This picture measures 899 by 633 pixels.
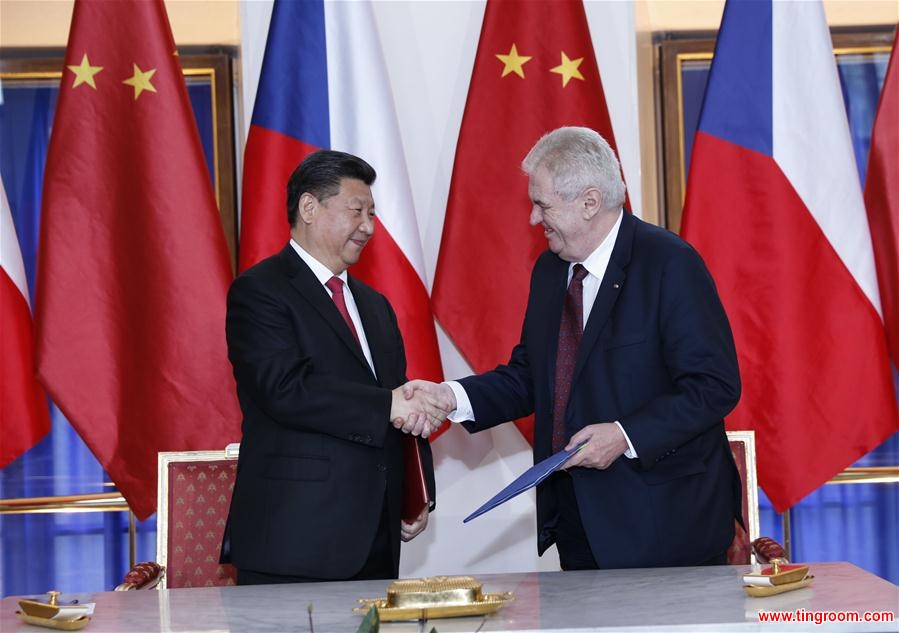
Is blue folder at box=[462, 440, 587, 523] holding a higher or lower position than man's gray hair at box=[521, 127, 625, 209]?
lower

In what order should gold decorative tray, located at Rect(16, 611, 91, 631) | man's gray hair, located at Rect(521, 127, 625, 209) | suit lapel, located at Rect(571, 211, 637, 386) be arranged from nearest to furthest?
gold decorative tray, located at Rect(16, 611, 91, 631) → suit lapel, located at Rect(571, 211, 637, 386) → man's gray hair, located at Rect(521, 127, 625, 209)

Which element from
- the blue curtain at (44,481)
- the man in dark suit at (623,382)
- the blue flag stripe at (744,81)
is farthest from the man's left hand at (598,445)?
the blue curtain at (44,481)

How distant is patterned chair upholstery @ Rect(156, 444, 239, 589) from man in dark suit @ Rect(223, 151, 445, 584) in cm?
55

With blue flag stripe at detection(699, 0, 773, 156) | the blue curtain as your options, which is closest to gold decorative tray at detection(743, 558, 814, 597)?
blue flag stripe at detection(699, 0, 773, 156)

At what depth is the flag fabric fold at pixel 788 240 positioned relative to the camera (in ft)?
12.2

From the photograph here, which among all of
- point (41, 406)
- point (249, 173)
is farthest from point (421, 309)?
point (41, 406)

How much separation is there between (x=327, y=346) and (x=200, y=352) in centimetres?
104

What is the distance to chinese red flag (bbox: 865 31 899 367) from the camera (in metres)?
3.81

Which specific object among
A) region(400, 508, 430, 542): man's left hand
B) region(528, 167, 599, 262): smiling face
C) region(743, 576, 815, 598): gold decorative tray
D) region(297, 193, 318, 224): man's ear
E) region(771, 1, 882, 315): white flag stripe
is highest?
region(771, 1, 882, 315): white flag stripe

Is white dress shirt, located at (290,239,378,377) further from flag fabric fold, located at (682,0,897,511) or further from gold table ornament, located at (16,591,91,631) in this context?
flag fabric fold, located at (682,0,897,511)

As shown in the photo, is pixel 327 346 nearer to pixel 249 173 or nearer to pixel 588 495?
pixel 588 495

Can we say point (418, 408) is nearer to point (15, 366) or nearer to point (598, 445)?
point (598, 445)

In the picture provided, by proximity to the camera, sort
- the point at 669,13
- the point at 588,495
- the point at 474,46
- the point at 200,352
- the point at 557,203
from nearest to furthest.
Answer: the point at 588,495
the point at 557,203
the point at 200,352
the point at 474,46
the point at 669,13

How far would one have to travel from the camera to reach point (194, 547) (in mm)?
3277
